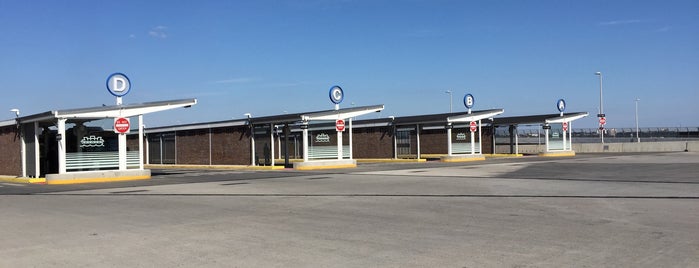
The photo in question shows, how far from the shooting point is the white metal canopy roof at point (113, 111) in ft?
75.6

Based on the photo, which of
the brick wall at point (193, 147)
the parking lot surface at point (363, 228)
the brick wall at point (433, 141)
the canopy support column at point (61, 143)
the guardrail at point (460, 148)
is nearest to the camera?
the parking lot surface at point (363, 228)

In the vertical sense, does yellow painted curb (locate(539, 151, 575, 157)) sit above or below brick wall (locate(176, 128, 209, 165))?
below

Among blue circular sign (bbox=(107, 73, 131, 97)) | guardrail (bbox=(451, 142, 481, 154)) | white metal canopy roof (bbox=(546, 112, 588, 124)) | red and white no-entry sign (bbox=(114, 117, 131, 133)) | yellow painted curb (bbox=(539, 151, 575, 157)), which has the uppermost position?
blue circular sign (bbox=(107, 73, 131, 97))

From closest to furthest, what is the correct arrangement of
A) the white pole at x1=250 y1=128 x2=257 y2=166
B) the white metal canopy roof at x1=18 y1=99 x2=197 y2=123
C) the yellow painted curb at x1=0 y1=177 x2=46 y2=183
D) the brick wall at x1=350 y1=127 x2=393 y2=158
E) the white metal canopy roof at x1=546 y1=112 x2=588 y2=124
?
the white metal canopy roof at x1=18 y1=99 x2=197 y2=123
the yellow painted curb at x1=0 y1=177 x2=46 y2=183
the white pole at x1=250 y1=128 x2=257 y2=166
the brick wall at x1=350 y1=127 x2=393 y2=158
the white metal canopy roof at x1=546 y1=112 x2=588 y2=124

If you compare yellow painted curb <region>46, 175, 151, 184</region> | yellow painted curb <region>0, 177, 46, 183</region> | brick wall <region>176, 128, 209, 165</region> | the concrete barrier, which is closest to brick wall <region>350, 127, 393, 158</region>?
brick wall <region>176, 128, 209, 165</region>

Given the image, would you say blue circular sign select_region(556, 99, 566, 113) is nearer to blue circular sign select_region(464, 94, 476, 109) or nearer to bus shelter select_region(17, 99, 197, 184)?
blue circular sign select_region(464, 94, 476, 109)

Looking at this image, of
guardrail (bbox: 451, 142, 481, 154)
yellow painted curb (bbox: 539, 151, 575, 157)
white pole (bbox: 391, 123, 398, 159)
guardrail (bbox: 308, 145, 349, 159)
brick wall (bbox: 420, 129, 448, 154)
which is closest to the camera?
guardrail (bbox: 308, 145, 349, 159)

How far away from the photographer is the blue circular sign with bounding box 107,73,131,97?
951 inches

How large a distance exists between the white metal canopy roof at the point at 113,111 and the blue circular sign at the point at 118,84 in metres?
0.78

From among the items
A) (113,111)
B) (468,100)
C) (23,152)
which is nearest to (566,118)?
(468,100)

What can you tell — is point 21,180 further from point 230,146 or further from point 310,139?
point 310,139

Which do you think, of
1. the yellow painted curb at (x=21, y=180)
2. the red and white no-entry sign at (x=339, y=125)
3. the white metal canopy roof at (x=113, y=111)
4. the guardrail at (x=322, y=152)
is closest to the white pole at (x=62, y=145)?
the white metal canopy roof at (x=113, y=111)

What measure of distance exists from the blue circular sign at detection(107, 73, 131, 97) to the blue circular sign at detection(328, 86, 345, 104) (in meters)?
11.8

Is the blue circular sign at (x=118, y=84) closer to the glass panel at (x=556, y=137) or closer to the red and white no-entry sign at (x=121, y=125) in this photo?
the red and white no-entry sign at (x=121, y=125)
